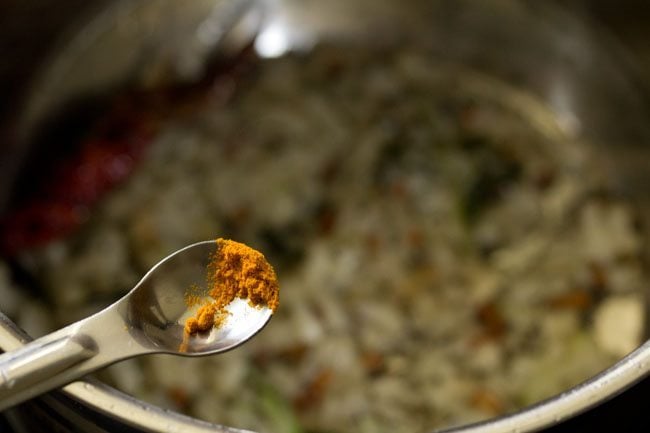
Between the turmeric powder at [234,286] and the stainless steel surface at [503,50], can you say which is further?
the stainless steel surface at [503,50]

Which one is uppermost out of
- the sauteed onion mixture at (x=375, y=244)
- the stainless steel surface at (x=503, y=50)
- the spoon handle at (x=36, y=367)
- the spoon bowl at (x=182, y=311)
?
the stainless steel surface at (x=503, y=50)

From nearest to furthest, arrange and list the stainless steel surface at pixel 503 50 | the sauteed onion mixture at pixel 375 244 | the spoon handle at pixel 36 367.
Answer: the spoon handle at pixel 36 367 → the sauteed onion mixture at pixel 375 244 → the stainless steel surface at pixel 503 50

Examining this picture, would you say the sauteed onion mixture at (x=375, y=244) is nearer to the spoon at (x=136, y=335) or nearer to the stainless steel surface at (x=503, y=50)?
the stainless steel surface at (x=503, y=50)

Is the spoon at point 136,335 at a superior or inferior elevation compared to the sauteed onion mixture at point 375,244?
inferior

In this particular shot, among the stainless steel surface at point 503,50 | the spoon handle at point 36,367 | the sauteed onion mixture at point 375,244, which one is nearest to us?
the spoon handle at point 36,367

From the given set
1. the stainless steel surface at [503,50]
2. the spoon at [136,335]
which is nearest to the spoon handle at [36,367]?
the spoon at [136,335]

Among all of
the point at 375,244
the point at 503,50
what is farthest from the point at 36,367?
the point at 503,50

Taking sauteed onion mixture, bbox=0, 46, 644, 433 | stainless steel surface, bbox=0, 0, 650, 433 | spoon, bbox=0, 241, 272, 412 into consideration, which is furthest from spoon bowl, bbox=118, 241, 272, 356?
stainless steel surface, bbox=0, 0, 650, 433

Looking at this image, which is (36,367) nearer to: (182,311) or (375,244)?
(182,311)

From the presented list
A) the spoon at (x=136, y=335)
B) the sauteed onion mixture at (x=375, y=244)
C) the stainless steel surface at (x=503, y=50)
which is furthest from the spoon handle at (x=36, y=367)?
the stainless steel surface at (x=503, y=50)
